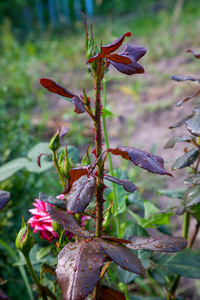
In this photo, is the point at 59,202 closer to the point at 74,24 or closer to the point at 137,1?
the point at 74,24

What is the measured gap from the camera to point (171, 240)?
0.52m

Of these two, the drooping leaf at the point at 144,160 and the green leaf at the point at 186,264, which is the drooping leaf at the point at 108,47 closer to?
the drooping leaf at the point at 144,160

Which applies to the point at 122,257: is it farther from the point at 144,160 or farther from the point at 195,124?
the point at 195,124

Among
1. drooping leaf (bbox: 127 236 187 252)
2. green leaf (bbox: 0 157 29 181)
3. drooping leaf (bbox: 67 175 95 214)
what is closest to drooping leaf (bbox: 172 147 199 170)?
drooping leaf (bbox: 127 236 187 252)

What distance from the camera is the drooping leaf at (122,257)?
43 centimetres

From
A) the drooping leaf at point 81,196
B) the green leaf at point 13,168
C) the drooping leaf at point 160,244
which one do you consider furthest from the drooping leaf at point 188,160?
the green leaf at point 13,168

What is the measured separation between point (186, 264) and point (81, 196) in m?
0.37

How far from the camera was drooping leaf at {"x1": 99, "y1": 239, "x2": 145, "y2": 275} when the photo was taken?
43 centimetres

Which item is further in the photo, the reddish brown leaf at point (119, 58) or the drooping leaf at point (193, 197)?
the drooping leaf at point (193, 197)

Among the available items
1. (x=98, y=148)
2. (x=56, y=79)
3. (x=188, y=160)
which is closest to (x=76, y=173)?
(x=98, y=148)

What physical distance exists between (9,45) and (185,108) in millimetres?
2610

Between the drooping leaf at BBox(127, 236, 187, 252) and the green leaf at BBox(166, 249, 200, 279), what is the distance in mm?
155

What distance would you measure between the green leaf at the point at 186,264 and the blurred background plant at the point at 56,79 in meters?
0.22

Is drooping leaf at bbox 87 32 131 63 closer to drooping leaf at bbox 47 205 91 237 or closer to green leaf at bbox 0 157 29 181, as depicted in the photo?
drooping leaf at bbox 47 205 91 237
